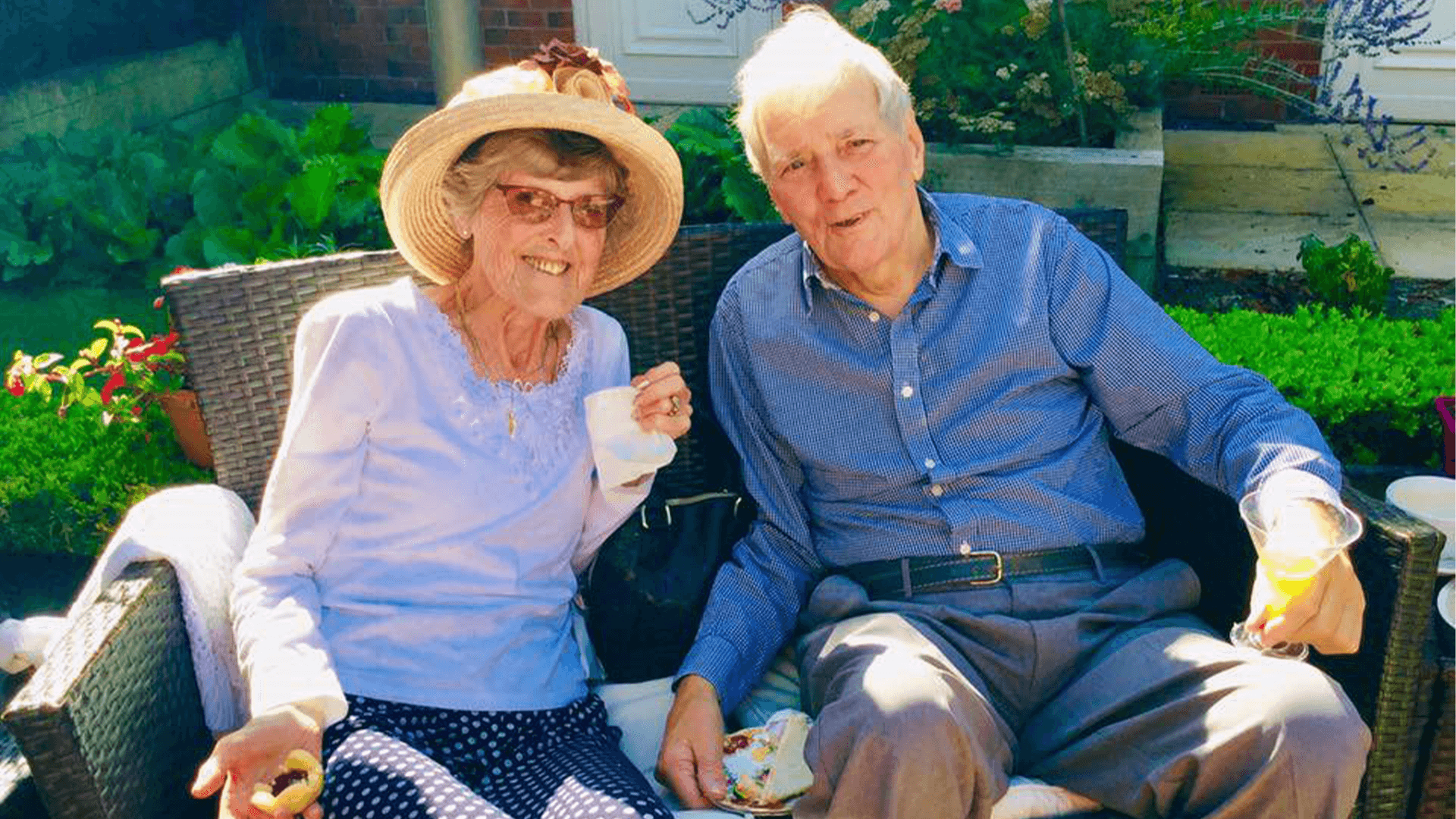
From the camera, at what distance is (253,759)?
184cm

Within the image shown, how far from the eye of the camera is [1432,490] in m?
2.50

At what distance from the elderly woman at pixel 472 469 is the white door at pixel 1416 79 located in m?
4.70

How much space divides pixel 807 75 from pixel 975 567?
923mm

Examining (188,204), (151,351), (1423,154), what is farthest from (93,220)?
(1423,154)

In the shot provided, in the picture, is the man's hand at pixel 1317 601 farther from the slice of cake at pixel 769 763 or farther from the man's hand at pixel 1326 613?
the slice of cake at pixel 769 763

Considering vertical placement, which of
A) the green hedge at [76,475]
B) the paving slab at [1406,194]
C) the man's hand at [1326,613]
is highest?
the man's hand at [1326,613]

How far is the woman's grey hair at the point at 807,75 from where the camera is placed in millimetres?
2260

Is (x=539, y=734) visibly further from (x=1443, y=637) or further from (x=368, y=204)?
(x=368, y=204)

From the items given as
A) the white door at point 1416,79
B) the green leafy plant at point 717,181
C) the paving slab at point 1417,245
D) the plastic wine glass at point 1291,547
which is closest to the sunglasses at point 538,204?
the plastic wine glass at point 1291,547

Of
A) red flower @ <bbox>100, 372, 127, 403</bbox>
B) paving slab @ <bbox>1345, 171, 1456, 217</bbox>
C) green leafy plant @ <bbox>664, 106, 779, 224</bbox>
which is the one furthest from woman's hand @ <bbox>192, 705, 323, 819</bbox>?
paving slab @ <bbox>1345, 171, 1456, 217</bbox>

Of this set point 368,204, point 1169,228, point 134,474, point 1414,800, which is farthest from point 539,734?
point 1169,228

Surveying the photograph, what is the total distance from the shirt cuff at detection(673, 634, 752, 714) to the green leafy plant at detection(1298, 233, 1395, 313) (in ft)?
7.87

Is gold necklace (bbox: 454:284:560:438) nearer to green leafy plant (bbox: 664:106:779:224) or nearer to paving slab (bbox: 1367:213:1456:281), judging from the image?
green leafy plant (bbox: 664:106:779:224)

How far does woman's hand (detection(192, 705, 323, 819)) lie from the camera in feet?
5.97
